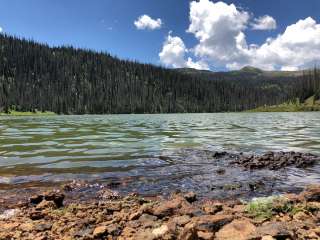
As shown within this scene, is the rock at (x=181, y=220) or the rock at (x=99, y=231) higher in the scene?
the rock at (x=181, y=220)

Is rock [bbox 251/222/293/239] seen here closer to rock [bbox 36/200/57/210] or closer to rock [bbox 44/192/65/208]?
rock [bbox 36/200/57/210]

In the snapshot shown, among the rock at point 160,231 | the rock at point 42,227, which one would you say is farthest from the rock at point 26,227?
the rock at point 160,231

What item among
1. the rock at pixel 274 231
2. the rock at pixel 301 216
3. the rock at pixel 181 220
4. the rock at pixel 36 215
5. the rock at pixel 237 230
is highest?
the rock at pixel 274 231

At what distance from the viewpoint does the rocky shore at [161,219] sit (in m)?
7.86

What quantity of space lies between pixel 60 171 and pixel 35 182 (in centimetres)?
262

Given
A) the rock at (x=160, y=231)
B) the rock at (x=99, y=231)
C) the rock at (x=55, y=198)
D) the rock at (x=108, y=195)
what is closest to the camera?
the rock at (x=160, y=231)

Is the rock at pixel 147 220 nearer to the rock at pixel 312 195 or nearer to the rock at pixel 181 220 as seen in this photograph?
the rock at pixel 181 220

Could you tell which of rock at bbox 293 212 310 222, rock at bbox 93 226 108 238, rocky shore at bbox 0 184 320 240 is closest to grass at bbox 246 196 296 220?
rocky shore at bbox 0 184 320 240

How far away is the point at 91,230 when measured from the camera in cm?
876

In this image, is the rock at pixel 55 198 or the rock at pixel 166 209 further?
the rock at pixel 55 198

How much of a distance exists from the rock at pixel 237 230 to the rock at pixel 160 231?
1.09 metres

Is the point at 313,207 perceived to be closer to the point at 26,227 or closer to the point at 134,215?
the point at 134,215

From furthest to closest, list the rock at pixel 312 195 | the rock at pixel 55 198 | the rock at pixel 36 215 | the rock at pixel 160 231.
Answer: the rock at pixel 55 198, the rock at pixel 312 195, the rock at pixel 36 215, the rock at pixel 160 231

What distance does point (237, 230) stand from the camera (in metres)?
7.91
